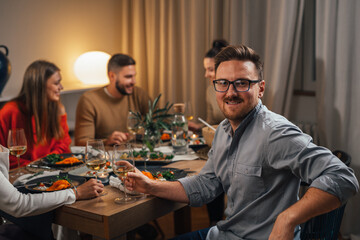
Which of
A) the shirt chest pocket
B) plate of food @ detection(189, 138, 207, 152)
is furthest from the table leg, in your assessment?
the shirt chest pocket

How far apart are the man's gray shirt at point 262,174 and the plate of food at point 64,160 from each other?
0.71 metres

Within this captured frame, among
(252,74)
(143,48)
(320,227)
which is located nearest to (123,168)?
(252,74)

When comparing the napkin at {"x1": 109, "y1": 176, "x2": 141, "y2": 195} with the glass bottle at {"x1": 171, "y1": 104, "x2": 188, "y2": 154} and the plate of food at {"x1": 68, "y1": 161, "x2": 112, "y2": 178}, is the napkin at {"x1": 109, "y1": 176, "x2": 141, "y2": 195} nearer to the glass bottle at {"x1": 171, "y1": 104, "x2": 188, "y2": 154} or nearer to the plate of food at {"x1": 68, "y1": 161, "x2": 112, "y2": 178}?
the plate of food at {"x1": 68, "y1": 161, "x2": 112, "y2": 178}

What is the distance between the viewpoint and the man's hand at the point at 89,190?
1698 millimetres

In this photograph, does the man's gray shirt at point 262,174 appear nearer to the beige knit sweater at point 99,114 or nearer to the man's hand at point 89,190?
the man's hand at point 89,190

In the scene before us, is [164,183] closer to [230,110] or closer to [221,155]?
[221,155]

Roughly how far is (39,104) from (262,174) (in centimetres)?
174

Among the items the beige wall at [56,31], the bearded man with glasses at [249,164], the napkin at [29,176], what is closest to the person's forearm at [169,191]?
the bearded man with glasses at [249,164]

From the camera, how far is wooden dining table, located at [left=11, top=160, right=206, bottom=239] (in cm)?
154

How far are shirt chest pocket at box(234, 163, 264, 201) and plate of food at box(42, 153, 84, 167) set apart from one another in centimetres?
96

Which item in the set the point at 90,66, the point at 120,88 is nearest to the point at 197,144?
the point at 120,88

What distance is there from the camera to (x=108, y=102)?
3488mm

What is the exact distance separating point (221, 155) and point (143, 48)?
9.48 feet

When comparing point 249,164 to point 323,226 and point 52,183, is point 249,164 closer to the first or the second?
point 323,226
